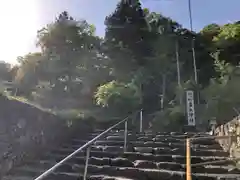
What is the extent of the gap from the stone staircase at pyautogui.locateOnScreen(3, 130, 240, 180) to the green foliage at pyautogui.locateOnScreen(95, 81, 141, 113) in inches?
157

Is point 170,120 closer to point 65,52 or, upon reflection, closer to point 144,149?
point 144,149

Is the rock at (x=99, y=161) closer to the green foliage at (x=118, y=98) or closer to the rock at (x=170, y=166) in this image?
the rock at (x=170, y=166)

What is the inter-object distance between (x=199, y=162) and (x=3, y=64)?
11178 mm

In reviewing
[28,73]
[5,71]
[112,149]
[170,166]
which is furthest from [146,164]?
[5,71]

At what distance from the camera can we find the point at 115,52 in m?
12.7

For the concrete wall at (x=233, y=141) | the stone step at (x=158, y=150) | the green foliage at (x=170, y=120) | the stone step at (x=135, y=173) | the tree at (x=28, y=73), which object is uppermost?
the tree at (x=28, y=73)

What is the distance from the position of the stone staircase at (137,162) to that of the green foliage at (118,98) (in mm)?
3990

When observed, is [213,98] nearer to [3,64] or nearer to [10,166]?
[10,166]

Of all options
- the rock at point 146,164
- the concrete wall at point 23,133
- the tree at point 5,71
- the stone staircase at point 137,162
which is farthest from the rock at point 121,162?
the tree at point 5,71

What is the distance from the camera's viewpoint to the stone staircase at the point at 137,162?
3459 mm

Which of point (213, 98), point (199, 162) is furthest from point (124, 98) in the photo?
point (199, 162)

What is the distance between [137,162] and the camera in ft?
12.8

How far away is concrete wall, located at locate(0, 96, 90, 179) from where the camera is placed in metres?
3.94

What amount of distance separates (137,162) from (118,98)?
5.52 m
